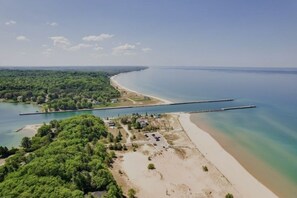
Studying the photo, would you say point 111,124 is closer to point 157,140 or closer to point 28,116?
point 157,140

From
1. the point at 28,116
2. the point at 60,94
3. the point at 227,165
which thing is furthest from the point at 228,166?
the point at 60,94

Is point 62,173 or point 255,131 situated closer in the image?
point 62,173

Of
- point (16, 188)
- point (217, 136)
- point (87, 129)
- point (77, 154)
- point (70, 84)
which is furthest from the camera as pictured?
point (70, 84)

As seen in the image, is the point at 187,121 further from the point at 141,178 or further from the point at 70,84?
the point at 70,84

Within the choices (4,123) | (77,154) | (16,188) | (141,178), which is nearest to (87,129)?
(77,154)

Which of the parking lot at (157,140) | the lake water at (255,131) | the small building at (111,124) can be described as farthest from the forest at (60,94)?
the parking lot at (157,140)

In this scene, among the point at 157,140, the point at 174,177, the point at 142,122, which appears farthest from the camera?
the point at 142,122

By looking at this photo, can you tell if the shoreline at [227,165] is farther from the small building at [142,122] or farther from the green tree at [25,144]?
the green tree at [25,144]
